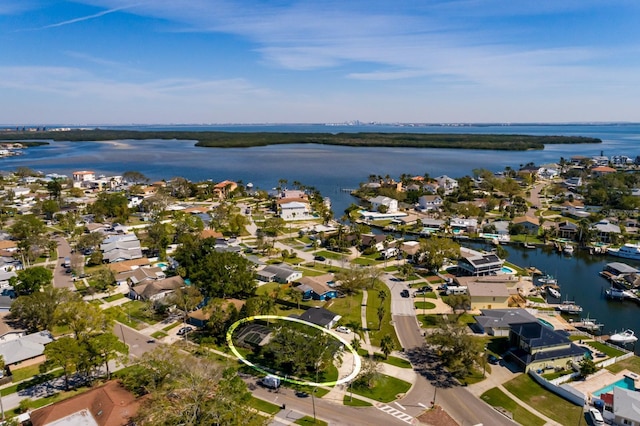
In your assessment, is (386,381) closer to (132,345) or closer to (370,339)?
(370,339)

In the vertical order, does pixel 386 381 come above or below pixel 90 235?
below

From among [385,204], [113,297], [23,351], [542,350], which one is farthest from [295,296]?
[385,204]

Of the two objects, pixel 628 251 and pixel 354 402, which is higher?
pixel 628 251

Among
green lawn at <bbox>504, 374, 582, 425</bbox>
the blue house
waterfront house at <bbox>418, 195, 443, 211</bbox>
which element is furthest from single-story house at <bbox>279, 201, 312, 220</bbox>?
green lawn at <bbox>504, 374, 582, 425</bbox>

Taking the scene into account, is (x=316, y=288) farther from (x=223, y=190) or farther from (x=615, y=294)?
(x=223, y=190)

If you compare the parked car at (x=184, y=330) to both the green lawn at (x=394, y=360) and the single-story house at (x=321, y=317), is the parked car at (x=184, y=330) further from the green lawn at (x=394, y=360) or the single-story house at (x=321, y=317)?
the green lawn at (x=394, y=360)

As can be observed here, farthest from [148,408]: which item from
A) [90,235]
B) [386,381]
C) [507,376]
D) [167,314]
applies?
[90,235]
